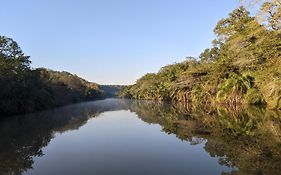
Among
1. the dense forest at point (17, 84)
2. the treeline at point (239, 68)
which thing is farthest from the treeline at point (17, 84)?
the treeline at point (239, 68)

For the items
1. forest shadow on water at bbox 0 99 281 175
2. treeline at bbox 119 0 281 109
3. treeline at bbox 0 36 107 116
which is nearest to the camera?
forest shadow on water at bbox 0 99 281 175

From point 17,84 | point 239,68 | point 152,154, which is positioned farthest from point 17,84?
point 152,154

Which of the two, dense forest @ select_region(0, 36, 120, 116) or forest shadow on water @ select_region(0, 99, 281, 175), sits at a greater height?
dense forest @ select_region(0, 36, 120, 116)

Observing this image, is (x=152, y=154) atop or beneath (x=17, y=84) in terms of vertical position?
beneath

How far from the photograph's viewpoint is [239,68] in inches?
2164

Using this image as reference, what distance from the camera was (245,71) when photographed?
5384cm

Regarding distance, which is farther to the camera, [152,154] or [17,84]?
[17,84]

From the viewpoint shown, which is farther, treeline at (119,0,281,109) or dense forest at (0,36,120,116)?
dense forest at (0,36,120,116)

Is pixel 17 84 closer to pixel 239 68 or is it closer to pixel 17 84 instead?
pixel 17 84

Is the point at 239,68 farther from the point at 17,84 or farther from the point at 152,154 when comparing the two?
the point at 152,154

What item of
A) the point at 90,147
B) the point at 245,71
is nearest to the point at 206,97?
the point at 245,71

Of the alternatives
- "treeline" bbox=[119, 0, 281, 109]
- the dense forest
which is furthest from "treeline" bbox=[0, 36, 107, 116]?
"treeline" bbox=[119, 0, 281, 109]

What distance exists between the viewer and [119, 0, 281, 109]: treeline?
72.5 ft

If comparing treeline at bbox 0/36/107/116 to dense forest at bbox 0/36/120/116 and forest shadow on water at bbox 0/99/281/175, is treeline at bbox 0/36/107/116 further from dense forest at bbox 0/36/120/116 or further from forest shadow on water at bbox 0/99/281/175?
forest shadow on water at bbox 0/99/281/175
